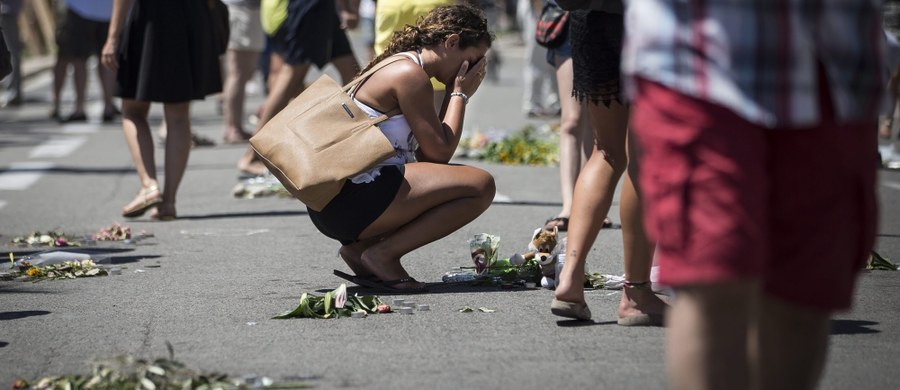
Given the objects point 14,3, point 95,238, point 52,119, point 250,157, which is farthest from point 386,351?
point 14,3

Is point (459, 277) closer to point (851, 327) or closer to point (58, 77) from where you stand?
point (851, 327)

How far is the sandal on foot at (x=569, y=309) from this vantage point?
16.7 feet

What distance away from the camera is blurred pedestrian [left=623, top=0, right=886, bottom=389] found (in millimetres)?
2988

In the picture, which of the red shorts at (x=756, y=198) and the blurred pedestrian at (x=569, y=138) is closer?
the red shorts at (x=756, y=198)

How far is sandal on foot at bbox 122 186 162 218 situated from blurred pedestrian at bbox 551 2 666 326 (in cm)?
407

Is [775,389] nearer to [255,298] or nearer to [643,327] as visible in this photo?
[643,327]

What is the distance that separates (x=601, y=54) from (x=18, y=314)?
94.6 inches

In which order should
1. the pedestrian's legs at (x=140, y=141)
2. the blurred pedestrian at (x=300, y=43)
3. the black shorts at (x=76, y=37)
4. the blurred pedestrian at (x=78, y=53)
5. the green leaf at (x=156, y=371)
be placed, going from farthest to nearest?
the black shorts at (x=76, y=37), the blurred pedestrian at (x=78, y=53), the blurred pedestrian at (x=300, y=43), the pedestrian's legs at (x=140, y=141), the green leaf at (x=156, y=371)

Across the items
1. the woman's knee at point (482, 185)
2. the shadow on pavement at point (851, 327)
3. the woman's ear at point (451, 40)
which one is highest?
the woman's ear at point (451, 40)

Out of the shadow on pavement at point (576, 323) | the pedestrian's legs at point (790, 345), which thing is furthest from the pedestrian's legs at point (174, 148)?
the pedestrian's legs at point (790, 345)

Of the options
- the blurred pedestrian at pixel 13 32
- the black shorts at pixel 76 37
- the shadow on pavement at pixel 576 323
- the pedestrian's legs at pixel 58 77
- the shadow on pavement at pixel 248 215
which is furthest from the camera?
the blurred pedestrian at pixel 13 32

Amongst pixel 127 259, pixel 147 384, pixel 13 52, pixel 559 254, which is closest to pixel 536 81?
pixel 13 52

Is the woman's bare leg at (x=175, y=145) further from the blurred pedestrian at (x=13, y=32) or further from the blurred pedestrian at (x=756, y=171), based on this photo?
the blurred pedestrian at (x=13, y=32)

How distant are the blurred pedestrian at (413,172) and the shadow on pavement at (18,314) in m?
1.12
